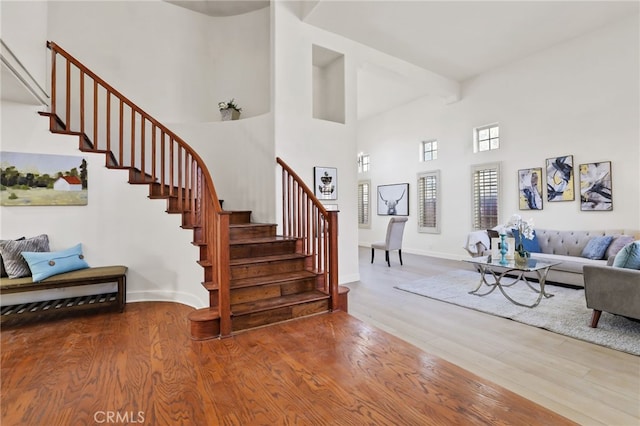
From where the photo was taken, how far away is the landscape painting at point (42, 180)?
3475 millimetres

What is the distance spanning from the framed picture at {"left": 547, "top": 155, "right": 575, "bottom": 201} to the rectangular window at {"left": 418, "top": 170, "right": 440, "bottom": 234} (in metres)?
2.23

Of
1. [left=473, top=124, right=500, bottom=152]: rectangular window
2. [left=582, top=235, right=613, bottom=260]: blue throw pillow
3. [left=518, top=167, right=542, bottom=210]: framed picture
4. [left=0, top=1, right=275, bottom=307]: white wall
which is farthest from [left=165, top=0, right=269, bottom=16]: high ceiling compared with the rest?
[left=582, top=235, right=613, bottom=260]: blue throw pillow

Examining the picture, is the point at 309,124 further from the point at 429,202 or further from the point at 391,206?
the point at 391,206

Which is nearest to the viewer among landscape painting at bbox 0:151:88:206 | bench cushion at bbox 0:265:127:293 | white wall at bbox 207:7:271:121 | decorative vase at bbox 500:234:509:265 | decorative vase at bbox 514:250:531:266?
bench cushion at bbox 0:265:127:293

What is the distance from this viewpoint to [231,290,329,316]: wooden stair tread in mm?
2881

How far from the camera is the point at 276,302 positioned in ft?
10.1

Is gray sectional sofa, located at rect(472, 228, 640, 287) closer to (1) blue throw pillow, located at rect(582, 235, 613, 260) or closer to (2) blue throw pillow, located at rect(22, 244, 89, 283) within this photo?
(1) blue throw pillow, located at rect(582, 235, 613, 260)

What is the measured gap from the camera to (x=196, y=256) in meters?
3.77

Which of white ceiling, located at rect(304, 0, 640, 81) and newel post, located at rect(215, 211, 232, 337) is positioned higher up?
white ceiling, located at rect(304, 0, 640, 81)

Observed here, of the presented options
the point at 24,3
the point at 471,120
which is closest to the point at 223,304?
the point at 24,3

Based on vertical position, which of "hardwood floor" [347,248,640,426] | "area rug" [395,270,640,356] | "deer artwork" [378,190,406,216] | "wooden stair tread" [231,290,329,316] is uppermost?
"deer artwork" [378,190,406,216]

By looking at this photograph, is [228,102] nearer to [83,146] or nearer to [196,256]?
[83,146]

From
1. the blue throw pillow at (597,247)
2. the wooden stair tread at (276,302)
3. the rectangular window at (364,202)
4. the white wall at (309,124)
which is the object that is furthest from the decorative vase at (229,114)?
the blue throw pillow at (597,247)

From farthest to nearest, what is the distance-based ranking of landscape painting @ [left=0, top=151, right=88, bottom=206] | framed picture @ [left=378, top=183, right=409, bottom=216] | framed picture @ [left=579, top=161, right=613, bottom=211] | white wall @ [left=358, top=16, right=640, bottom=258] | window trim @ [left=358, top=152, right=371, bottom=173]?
window trim @ [left=358, top=152, right=371, bottom=173] → framed picture @ [left=378, top=183, right=409, bottom=216] → framed picture @ [left=579, top=161, right=613, bottom=211] → white wall @ [left=358, top=16, right=640, bottom=258] → landscape painting @ [left=0, top=151, right=88, bottom=206]
